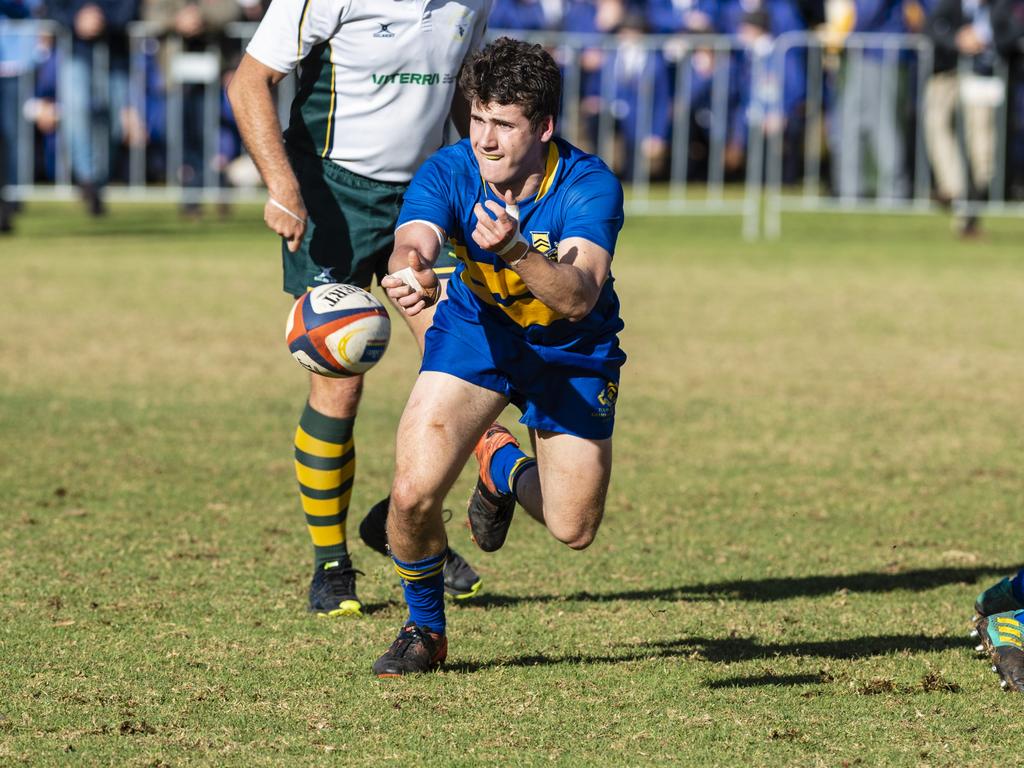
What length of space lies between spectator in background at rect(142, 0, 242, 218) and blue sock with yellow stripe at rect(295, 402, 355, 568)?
39.4 ft

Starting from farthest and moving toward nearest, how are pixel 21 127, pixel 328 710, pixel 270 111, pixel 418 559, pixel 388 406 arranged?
1. pixel 21 127
2. pixel 388 406
3. pixel 270 111
4. pixel 418 559
5. pixel 328 710

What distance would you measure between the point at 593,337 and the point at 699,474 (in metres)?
3.21

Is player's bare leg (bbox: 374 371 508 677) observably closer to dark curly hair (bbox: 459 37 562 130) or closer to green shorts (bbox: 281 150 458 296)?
dark curly hair (bbox: 459 37 562 130)

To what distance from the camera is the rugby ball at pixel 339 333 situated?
5109 mm

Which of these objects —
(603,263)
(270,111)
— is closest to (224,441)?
(270,111)

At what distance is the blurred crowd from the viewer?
17594 millimetres

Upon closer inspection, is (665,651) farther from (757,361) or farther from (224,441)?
(757,361)

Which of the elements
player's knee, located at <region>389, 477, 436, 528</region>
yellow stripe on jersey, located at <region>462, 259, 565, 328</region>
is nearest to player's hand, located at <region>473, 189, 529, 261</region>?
yellow stripe on jersey, located at <region>462, 259, 565, 328</region>

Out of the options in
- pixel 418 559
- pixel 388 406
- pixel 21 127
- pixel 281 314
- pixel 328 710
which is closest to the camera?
pixel 328 710

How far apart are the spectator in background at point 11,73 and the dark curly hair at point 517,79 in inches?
480

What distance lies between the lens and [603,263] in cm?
493

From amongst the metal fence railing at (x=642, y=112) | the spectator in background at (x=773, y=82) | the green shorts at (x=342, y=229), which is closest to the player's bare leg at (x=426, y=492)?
the green shorts at (x=342, y=229)

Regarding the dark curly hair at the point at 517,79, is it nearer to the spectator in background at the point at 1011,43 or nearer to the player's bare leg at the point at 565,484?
the player's bare leg at the point at 565,484

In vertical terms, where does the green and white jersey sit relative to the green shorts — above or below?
above
